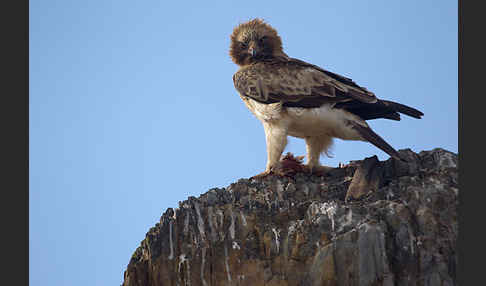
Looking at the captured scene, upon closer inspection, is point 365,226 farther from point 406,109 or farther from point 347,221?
point 406,109

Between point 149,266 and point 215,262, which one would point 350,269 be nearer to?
point 215,262

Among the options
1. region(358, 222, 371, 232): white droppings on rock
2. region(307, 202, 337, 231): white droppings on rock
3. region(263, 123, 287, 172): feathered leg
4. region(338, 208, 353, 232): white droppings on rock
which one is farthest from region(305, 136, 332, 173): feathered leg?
region(358, 222, 371, 232): white droppings on rock

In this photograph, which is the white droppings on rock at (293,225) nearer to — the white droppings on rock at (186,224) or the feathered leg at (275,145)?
the white droppings on rock at (186,224)

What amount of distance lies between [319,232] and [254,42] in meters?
5.80

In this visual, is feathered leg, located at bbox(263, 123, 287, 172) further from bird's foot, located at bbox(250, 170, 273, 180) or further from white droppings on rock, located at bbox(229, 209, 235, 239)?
white droppings on rock, located at bbox(229, 209, 235, 239)

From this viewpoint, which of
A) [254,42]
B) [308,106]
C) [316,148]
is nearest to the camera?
[308,106]

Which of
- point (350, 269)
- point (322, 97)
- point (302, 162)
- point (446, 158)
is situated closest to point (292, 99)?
point (322, 97)

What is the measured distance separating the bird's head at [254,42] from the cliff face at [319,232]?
3536 mm

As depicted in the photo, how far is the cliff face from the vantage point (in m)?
10.1

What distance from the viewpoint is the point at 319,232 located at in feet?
34.8

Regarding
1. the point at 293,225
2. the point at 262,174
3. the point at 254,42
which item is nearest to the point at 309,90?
the point at 262,174

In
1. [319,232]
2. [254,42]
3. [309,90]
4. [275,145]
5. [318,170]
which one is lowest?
[319,232]

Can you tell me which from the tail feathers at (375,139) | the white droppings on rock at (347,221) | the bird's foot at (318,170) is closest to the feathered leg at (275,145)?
the bird's foot at (318,170)

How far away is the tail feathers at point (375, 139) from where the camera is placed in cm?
1171
